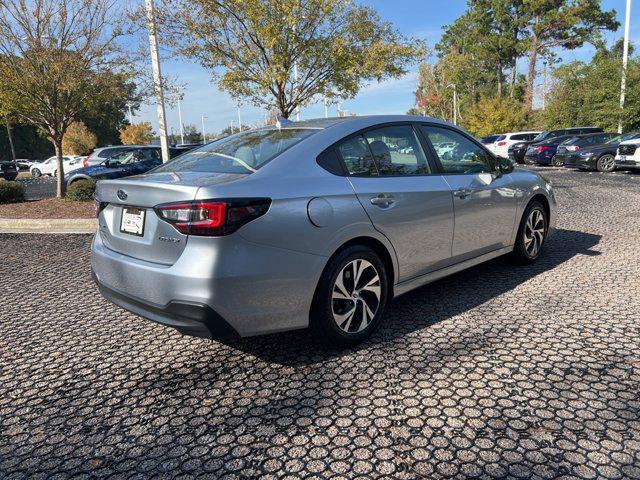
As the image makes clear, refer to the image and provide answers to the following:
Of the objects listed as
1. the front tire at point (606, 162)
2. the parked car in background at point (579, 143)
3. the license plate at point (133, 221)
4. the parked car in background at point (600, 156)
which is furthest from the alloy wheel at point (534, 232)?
the parked car in background at point (579, 143)

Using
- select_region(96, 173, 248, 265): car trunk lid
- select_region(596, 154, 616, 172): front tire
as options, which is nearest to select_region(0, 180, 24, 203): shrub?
select_region(96, 173, 248, 265): car trunk lid

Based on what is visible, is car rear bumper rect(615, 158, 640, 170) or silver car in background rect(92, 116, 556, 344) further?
car rear bumper rect(615, 158, 640, 170)

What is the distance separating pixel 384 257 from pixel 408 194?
0.50 m

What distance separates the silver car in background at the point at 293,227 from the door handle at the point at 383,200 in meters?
0.01

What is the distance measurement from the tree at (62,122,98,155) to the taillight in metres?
48.1

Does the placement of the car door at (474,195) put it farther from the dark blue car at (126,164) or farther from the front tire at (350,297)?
the dark blue car at (126,164)

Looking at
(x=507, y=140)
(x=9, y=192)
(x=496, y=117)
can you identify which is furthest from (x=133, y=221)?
(x=496, y=117)

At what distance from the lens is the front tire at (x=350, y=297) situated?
3057 mm

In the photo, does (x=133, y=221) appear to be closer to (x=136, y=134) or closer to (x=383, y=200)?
(x=383, y=200)

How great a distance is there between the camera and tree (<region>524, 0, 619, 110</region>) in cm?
3828

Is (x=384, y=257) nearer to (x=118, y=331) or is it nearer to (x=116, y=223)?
(x=116, y=223)

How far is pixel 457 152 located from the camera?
14.2 feet

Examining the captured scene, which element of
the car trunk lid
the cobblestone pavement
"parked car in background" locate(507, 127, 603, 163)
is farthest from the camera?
"parked car in background" locate(507, 127, 603, 163)

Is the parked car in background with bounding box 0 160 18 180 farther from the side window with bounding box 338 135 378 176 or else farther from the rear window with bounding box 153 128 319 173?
the side window with bounding box 338 135 378 176
